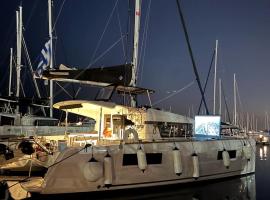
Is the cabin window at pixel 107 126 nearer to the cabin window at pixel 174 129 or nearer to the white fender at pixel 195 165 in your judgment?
the cabin window at pixel 174 129

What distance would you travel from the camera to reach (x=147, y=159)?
14297 mm

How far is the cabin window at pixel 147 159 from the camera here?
13648 millimetres

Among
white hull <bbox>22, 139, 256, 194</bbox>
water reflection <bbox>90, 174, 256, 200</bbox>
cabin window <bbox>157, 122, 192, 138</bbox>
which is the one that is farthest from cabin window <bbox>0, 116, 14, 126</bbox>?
water reflection <bbox>90, 174, 256, 200</bbox>

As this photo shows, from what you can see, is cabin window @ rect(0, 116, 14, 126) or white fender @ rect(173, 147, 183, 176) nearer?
white fender @ rect(173, 147, 183, 176)

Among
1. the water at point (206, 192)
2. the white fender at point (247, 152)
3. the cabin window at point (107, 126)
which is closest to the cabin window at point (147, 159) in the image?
the water at point (206, 192)

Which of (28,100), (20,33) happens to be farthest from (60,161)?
(20,33)

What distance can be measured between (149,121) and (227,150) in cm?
482

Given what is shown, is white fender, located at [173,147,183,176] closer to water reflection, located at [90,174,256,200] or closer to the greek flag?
water reflection, located at [90,174,256,200]

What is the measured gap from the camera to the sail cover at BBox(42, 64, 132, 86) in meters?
14.5

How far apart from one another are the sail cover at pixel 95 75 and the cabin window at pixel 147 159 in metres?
3.17

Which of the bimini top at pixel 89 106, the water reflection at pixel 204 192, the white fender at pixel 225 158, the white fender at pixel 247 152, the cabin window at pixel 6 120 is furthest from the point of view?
the cabin window at pixel 6 120

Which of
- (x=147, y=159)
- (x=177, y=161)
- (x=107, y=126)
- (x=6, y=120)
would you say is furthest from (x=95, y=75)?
(x=6, y=120)

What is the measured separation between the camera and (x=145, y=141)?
14.5 m

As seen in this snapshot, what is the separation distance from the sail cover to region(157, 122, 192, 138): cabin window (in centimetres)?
295
